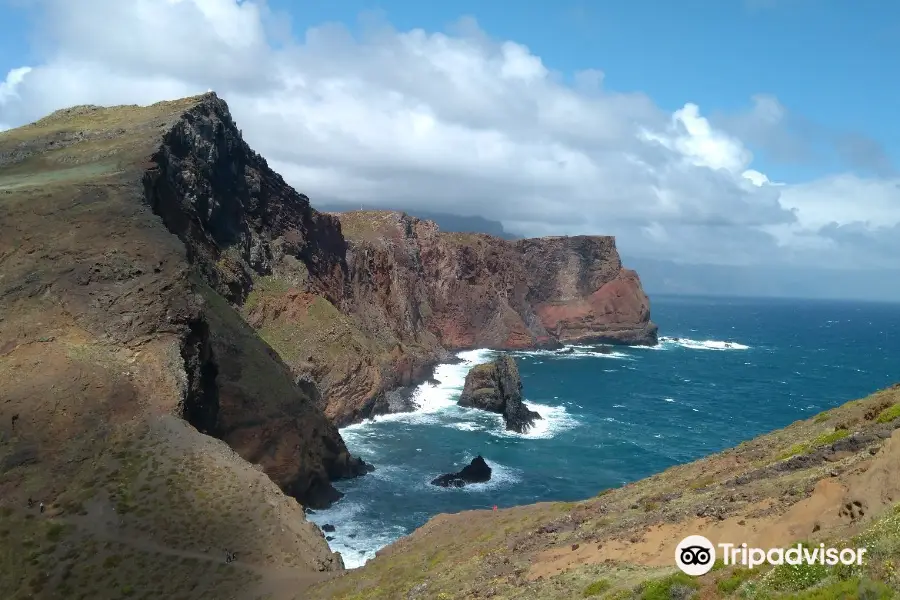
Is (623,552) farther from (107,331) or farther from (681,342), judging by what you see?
(681,342)

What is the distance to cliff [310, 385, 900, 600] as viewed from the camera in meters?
13.5

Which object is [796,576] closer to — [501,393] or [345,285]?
[501,393]

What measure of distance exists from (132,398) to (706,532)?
34.9m

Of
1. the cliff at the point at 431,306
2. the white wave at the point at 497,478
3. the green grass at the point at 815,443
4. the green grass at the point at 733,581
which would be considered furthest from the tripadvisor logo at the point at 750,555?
the cliff at the point at 431,306

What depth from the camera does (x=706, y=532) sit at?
1941 cm

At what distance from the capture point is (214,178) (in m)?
81.6

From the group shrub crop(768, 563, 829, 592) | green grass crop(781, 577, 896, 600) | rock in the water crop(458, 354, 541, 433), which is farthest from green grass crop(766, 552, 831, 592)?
rock in the water crop(458, 354, 541, 433)

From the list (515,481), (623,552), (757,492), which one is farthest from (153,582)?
(515,481)

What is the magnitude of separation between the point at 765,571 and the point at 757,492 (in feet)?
26.6

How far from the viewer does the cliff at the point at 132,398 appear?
109ft

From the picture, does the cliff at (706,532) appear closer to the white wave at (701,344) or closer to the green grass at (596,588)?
the green grass at (596,588)

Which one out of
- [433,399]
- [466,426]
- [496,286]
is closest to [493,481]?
[466,426]

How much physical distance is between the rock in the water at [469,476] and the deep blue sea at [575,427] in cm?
121

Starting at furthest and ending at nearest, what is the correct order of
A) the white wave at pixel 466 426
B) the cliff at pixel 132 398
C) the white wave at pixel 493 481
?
1. the white wave at pixel 466 426
2. the white wave at pixel 493 481
3. the cliff at pixel 132 398
